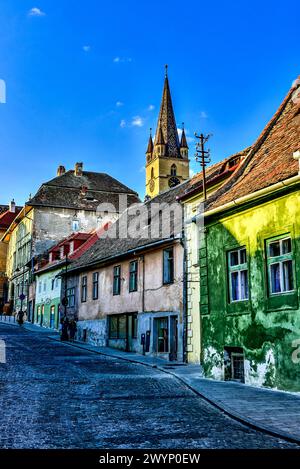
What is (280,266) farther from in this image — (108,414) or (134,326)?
(134,326)

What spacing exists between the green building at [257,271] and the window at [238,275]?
0.09 ft

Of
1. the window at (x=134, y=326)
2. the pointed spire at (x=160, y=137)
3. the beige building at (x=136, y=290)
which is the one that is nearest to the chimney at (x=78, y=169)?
the beige building at (x=136, y=290)

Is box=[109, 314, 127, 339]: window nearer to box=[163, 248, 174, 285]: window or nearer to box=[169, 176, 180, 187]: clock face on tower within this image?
box=[163, 248, 174, 285]: window

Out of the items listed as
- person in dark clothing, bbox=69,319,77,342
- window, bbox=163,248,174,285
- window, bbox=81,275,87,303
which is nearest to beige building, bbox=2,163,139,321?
person in dark clothing, bbox=69,319,77,342

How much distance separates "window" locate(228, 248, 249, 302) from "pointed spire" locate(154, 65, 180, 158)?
3615 inches

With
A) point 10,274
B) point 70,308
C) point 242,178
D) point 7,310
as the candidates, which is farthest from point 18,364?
point 10,274

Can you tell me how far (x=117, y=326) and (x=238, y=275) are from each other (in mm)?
14145

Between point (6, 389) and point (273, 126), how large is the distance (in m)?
11.8

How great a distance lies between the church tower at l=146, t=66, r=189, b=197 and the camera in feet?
341

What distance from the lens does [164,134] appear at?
10556cm

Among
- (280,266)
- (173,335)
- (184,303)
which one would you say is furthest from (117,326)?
(280,266)

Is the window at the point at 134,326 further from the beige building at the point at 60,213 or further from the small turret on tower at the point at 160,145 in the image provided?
the small turret on tower at the point at 160,145

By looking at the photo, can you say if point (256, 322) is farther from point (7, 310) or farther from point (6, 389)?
point (7, 310)

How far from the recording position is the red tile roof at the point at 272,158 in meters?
13.3
